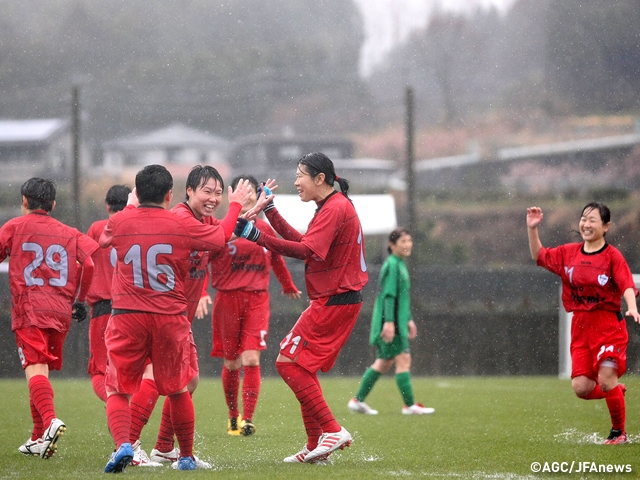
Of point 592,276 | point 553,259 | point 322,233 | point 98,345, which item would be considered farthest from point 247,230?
point 592,276

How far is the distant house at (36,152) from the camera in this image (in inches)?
1516

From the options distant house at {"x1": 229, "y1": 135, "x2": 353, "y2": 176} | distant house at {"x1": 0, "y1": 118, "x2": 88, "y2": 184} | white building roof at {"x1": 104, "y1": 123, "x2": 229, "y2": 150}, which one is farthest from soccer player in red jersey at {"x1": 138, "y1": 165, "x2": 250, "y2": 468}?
white building roof at {"x1": 104, "y1": 123, "x2": 229, "y2": 150}

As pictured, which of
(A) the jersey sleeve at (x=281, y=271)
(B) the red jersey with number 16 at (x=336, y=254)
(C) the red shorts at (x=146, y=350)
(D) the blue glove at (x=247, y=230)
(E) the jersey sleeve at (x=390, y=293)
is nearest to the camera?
(C) the red shorts at (x=146, y=350)

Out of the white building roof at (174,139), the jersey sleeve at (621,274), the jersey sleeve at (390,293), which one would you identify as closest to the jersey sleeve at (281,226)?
the jersey sleeve at (621,274)

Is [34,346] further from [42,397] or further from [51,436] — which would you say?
[51,436]

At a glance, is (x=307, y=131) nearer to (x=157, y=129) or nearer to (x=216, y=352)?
(x=157, y=129)

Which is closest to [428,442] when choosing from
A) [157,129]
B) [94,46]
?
[157,129]

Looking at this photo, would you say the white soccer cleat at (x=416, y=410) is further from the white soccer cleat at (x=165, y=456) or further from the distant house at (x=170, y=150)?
the distant house at (x=170, y=150)

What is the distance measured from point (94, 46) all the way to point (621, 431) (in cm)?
5000

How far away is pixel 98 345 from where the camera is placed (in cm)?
679

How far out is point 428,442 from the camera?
6.78 meters

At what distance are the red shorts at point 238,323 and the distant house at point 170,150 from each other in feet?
112

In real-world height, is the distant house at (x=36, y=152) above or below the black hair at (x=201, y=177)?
above

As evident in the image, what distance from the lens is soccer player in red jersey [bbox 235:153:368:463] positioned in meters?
5.54
